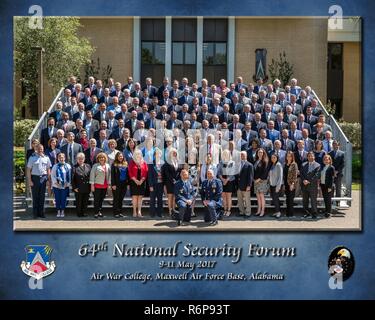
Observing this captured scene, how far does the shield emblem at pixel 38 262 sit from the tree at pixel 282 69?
746 centimetres

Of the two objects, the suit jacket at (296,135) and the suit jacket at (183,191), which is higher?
the suit jacket at (296,135)

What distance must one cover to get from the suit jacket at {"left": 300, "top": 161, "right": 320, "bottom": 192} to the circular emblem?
9.36ft

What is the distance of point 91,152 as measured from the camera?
12.6m

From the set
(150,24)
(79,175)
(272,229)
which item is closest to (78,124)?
(79,175)

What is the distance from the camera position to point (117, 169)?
1230 centimetres

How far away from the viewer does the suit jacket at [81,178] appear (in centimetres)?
1214

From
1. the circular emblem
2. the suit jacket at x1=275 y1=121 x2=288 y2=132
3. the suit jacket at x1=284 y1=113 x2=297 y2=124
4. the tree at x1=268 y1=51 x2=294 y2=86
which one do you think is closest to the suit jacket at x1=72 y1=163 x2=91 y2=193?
the suit jacket at x1=275 y1=121 x2=288 y2=132

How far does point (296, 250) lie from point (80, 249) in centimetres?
324

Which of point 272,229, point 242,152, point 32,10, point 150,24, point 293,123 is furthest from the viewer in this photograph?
point 293,123

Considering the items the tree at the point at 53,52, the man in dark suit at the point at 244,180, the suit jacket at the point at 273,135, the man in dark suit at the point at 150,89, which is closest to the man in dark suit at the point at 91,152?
the tree at the point at 53,52

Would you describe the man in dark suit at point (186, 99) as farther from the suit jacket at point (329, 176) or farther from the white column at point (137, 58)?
the suit jacket at point (329, 176)

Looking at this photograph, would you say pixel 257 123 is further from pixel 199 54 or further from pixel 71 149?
pixel 71 149

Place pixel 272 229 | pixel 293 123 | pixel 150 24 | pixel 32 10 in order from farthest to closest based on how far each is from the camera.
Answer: pixel 293 123 < pixel 150 24 < pixel 272 229 < pixel 32 10

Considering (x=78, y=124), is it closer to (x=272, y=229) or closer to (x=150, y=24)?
(x=150, y=24)
